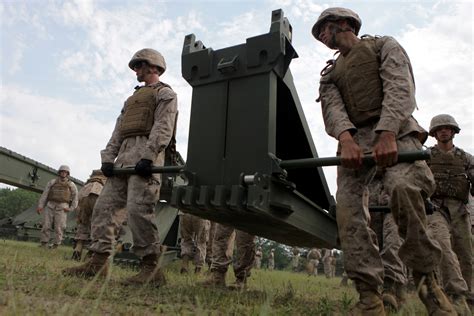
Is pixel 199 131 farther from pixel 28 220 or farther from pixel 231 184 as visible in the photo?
pixel 28 220

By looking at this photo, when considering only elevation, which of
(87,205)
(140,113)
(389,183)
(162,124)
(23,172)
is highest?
(23,172)

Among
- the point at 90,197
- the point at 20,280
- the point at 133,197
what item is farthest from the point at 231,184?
the point at 90,197

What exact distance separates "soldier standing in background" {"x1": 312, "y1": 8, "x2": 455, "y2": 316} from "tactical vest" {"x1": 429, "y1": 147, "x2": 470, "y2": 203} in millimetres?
2272

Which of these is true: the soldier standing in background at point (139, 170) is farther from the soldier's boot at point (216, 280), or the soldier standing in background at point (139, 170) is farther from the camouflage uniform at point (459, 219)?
the camouflage uniform at point (459, 219)

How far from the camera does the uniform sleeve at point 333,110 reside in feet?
9.83

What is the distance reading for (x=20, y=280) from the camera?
3.27 meters

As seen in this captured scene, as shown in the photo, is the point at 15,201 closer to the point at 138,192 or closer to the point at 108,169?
the point at 108,169

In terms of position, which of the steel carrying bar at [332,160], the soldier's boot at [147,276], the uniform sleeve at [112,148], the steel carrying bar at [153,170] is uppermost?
the uniform sleeve at [112,148]

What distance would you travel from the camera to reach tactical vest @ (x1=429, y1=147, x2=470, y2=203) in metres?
5.20

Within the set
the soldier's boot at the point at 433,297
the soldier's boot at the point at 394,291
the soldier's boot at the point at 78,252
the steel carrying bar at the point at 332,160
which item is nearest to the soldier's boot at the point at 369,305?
the soldier's boot at the point at 433,297

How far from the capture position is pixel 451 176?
205 inches

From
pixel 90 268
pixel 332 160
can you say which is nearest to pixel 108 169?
pixel 90 268

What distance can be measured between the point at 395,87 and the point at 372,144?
0.44 meters

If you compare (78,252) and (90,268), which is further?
(78,252)
